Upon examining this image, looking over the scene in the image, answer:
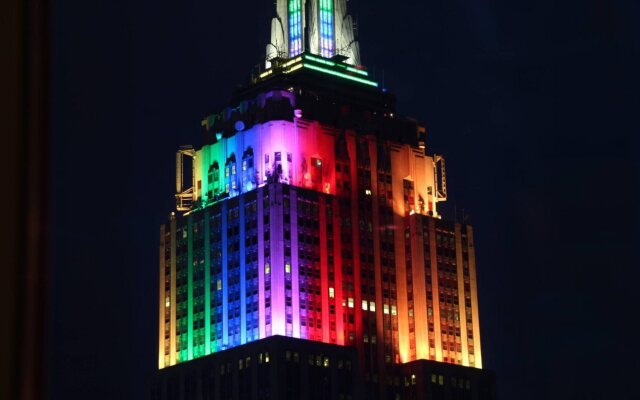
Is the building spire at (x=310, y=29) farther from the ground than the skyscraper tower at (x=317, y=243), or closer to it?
farther from the ground

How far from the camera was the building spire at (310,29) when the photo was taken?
123750 millimetres

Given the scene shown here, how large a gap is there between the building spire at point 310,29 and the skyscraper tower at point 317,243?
0.13 m

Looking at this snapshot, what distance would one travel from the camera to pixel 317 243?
116 meters

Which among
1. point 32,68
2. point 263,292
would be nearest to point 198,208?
point 263,292

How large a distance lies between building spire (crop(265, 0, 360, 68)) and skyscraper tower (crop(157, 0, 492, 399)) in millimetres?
135

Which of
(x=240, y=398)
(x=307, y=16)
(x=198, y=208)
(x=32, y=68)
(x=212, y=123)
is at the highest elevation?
(x=307, y=16)

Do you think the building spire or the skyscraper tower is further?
the building spire

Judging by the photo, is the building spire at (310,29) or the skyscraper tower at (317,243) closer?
the skyscraper tower at (317,243)

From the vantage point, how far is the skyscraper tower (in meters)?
111

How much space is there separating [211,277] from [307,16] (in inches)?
924

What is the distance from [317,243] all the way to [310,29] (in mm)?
19044

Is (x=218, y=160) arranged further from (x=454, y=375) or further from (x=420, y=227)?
(x=454, y=375)

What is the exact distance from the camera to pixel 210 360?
110562mm

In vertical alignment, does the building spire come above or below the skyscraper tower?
above
